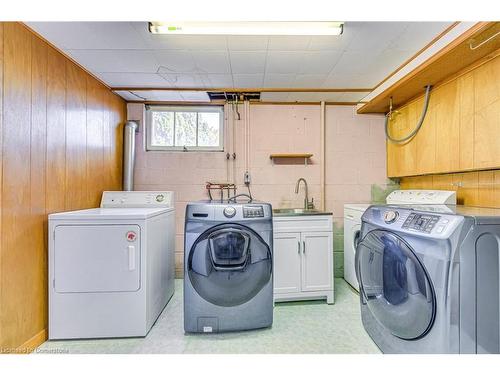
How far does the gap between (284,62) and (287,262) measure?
1871 mm

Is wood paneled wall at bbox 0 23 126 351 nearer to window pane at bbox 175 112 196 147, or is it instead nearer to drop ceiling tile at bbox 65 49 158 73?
drop ceiling tile at bbox 65 49 158 73

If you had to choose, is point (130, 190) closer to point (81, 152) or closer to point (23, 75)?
point (81, 152)

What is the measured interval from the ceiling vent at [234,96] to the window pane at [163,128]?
65cm

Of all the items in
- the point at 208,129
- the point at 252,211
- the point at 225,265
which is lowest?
the point at 225,265

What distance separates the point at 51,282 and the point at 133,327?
0.69 m

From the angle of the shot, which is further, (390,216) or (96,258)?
(96,258)

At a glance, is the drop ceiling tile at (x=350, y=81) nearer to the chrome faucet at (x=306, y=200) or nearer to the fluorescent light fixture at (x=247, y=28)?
the fluorescent light fixture at (x=247, y=28)

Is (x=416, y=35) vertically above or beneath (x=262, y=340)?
above

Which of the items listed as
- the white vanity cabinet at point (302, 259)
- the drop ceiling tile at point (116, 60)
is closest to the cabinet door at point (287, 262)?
the white vanity cabinet at point (302, 259)

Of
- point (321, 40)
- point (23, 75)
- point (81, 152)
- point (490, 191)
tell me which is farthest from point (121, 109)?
point (490, 191)

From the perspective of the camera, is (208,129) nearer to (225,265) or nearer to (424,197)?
(225,265)

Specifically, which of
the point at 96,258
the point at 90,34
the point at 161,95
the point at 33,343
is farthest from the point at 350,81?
the point at 33,343

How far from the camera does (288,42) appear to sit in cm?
191

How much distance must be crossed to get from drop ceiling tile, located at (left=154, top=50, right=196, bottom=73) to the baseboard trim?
7.53 feet
